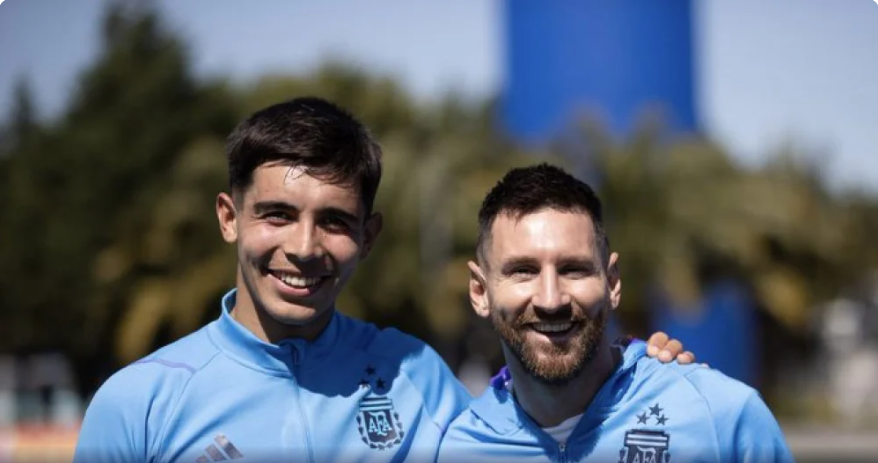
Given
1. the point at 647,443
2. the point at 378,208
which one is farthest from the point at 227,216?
the point at 378,208

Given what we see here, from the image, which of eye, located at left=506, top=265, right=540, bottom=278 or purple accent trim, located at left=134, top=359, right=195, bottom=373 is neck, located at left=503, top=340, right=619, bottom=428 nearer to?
eye, located at left=506, top=265, right=540, bottom=278

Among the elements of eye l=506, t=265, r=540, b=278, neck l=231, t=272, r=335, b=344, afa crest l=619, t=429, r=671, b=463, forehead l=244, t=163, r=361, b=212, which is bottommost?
afa crest l=619, t=429, r=671, b=463

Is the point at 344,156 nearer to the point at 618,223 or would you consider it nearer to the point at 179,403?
the point at 179,403

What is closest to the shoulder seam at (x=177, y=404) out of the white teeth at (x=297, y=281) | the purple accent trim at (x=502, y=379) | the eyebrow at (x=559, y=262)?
the white teeth at (x=297, y=281)

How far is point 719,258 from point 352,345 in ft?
56.3

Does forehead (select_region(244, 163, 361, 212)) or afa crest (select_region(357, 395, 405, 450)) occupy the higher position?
forehead (select_region(244, 163, 361, 212))

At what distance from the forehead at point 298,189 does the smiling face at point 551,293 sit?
0.56 metres

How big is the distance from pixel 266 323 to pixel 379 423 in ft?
1.66

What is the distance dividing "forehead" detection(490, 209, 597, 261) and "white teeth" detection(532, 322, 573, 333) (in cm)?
20

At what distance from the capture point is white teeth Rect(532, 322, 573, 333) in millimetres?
3785

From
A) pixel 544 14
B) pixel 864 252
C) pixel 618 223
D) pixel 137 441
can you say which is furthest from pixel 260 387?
pixel 864 252

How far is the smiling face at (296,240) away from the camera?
13.4 ft

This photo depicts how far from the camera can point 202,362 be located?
163 inches

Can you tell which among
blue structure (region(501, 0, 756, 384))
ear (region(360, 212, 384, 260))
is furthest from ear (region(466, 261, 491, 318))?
A: blue structure (region(501, 0, 756, 384))
